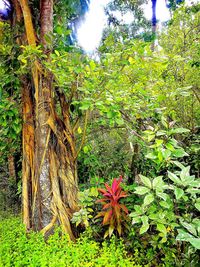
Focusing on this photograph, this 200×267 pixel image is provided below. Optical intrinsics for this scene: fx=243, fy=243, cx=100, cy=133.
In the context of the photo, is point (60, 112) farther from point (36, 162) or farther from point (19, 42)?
point (19, 42)

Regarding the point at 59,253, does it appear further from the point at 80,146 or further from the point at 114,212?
the point at 80,146

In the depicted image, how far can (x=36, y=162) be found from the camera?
8.34 ft

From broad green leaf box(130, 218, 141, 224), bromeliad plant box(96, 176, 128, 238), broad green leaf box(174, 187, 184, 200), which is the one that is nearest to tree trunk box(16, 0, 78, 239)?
bromeliad plant box(96, 176, 128, 238)

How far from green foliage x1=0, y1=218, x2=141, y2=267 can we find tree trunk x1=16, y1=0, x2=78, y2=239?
0.22 m

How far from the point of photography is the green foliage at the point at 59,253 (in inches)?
72.5

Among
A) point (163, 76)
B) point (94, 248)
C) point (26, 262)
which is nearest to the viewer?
point (26, 262)

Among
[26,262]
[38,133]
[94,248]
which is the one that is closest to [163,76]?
[38,133]

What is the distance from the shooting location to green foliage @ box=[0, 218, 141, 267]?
1.84 m

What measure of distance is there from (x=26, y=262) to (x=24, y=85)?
181cm

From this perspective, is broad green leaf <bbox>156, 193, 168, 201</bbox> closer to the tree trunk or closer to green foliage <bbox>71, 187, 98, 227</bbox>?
green foliage <bbox>71, 187, 98, 227</bbox>

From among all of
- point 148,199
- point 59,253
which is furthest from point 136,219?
point 59,253

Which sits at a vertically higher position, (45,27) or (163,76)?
(45,27)

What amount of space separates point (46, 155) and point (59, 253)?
95cm

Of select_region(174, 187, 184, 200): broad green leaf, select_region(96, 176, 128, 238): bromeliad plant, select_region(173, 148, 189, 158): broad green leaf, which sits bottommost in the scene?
select_region(96, 176, 128, 238): bromeliad plant
